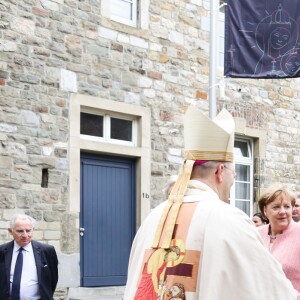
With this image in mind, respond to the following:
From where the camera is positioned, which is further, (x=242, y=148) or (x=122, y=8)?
(x=242, y=148)

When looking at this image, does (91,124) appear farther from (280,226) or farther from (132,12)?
(280,226)

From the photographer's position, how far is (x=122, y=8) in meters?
12.6

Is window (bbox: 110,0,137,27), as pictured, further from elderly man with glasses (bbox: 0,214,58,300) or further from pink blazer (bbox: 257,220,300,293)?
pink blazer (bbox: 257,220,300,293)

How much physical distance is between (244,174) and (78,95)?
445 centimetres

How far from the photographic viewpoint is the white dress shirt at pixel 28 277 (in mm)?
7613

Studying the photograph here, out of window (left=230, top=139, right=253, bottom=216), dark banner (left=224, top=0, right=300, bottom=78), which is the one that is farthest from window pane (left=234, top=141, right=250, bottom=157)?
dark banner (left=224, top=0, right=300, bottom=78)

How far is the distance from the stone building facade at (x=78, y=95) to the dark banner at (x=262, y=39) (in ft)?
3.67

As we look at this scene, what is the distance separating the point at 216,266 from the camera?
12.5 feet

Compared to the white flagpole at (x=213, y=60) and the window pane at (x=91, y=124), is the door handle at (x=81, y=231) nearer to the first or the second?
the window pane at (x=91, y=124)

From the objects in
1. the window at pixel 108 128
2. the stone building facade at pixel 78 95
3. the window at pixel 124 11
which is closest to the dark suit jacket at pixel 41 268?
the stone building facade at pixel 78 95

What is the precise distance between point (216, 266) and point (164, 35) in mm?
9430

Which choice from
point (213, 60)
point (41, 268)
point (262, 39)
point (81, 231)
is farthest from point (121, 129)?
point (41, 268)

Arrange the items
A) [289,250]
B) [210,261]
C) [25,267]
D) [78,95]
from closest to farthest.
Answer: [210,261]
[289,250]
[25,267]
[78,95]

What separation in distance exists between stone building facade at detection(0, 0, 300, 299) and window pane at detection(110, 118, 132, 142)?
0.47 feet
